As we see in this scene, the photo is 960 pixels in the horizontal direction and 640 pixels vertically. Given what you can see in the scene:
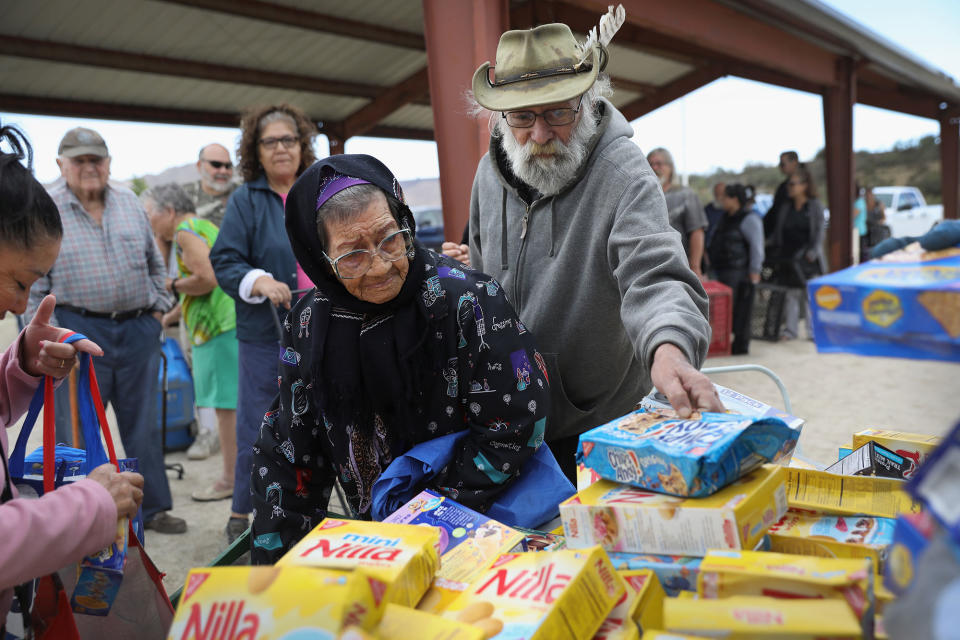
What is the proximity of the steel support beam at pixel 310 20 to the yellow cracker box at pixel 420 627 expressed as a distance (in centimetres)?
680

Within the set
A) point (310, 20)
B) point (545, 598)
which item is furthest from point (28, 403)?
point (310, 20)

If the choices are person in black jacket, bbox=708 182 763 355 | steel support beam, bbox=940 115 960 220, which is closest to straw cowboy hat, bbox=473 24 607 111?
person in black jacket, bbox=708 182 763 355

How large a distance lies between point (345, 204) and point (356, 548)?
0.78 metres

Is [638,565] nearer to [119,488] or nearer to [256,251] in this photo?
[119,488]

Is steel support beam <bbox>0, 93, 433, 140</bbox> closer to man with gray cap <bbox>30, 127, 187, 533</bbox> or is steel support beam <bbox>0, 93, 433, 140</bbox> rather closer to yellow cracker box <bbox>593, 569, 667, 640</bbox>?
man with gray cap <bbox>30, 127, 187, 533</bbox>

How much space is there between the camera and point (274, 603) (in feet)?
3.16

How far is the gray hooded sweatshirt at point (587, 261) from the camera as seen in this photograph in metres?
1.76

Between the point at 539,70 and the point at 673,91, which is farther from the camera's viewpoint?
the point at 673,91

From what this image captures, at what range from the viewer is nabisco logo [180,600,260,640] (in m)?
0.96

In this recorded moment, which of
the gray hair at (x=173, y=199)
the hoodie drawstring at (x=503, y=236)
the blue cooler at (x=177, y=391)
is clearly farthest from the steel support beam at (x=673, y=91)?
the hoodie drawstring at (x=503, y=236)

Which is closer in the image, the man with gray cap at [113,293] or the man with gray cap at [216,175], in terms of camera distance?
the man with gray cap at [113,293]

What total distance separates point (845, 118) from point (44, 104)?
424 inches

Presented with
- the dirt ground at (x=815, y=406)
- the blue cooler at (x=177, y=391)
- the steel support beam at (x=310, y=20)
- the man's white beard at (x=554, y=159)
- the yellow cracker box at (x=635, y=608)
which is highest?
the steel support beam at (x=310, y=20)

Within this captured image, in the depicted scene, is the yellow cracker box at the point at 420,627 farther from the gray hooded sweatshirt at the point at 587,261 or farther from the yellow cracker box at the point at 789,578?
the gray hooded sweatshirt at the point at 587,261
